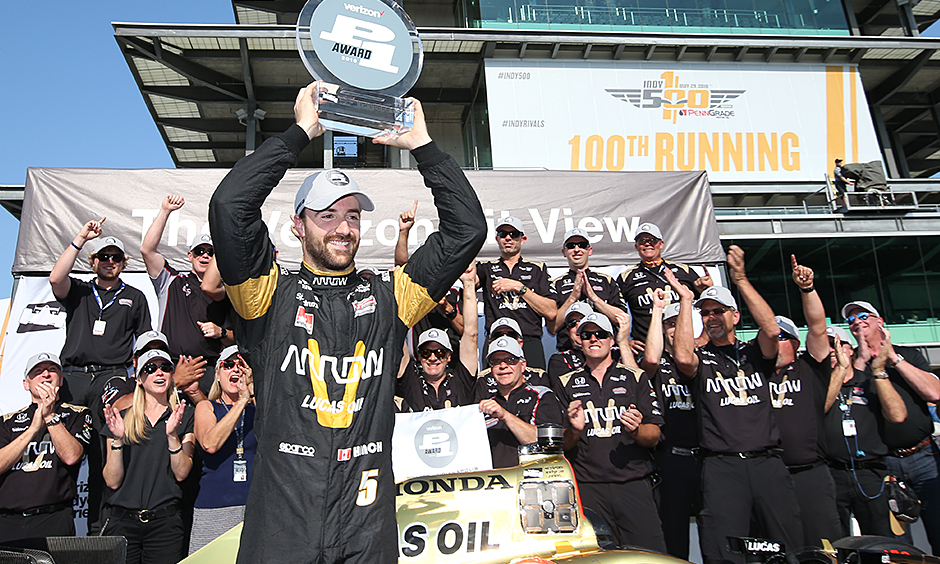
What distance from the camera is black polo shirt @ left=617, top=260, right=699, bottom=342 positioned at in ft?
19.3

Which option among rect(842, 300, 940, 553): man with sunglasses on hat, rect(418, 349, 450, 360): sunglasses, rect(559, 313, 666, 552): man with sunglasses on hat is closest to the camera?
rect(559, 313, 666, 552): man with sunglasses on hat

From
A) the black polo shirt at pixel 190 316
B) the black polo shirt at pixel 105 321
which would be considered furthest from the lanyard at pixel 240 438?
the black polo shirt at pixel 105 321

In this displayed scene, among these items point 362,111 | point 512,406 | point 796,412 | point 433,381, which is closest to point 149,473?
point 433,381

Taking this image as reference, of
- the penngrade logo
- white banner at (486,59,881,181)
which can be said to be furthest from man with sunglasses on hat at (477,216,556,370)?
the penngrade logo

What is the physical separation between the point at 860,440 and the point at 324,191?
4976mm

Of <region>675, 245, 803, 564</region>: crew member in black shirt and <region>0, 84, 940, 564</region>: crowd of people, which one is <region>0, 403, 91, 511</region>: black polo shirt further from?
<region>675, 245, 803, 564</region>: crew member in black shirt

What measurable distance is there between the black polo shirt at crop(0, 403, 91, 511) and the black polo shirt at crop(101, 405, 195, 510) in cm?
54

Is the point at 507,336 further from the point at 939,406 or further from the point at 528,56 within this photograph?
the point at 528,56

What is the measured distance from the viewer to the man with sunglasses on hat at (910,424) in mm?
4758

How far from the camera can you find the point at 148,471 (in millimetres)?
4066

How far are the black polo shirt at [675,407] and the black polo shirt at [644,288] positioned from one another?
814mm

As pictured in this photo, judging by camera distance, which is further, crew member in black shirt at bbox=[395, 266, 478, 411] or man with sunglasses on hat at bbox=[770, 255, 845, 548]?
crew member in black shirt at bbox=[395, 266, 478, 411]

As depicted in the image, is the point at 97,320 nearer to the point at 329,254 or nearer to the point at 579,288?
the point at 329,254

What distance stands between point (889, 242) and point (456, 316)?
14615 millimetres
